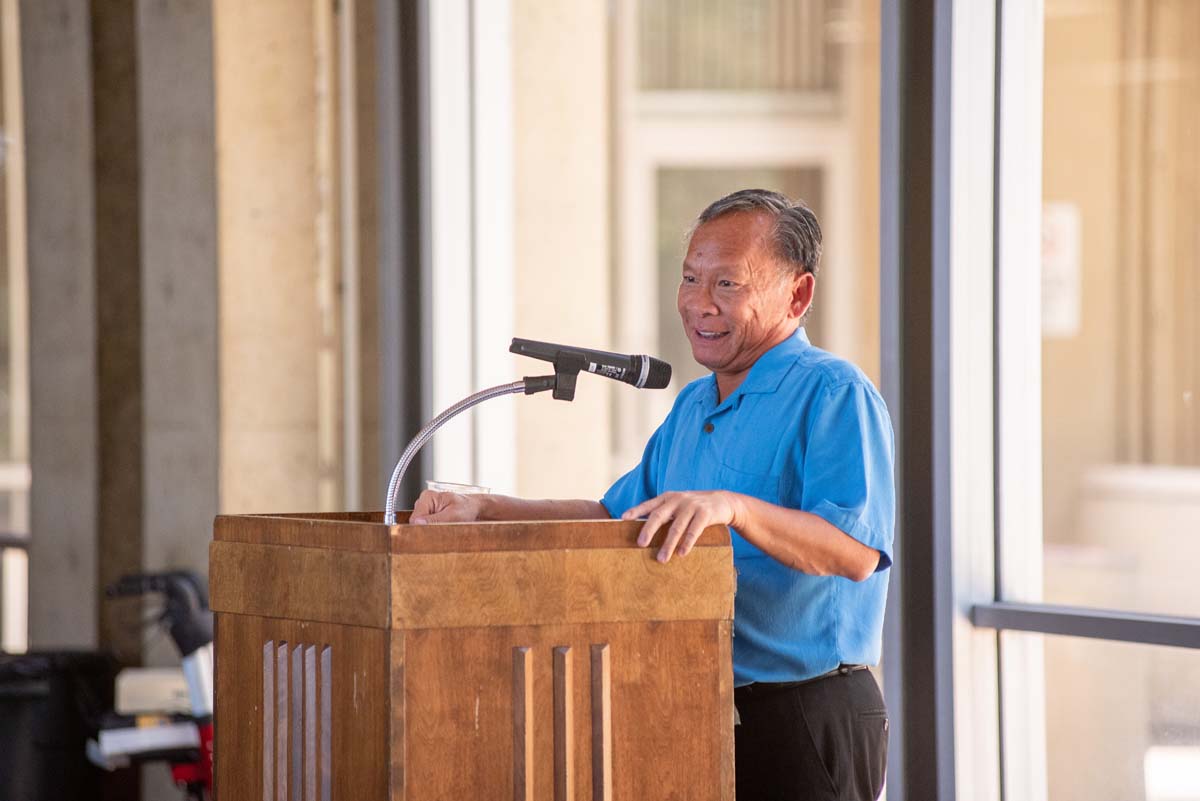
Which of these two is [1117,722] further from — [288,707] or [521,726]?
[288,707]

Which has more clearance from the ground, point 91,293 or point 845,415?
point 91,293

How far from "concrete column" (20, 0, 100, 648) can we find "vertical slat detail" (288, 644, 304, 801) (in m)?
3.12

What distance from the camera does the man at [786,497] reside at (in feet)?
5.33

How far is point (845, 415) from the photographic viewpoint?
1682mm

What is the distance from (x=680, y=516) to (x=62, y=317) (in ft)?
→ 11.2

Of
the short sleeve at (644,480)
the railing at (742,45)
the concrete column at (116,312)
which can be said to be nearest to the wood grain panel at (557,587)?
the short sleeve at (644,480)

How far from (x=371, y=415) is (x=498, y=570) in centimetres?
277

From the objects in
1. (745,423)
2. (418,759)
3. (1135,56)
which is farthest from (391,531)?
(1135,56)

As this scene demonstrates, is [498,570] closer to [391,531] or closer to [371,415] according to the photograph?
[391,531]

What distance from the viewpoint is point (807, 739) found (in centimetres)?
173

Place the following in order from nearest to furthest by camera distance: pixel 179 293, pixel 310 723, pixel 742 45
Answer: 1. pixel 310 723
2. pixel 179 293
3. pixel 742 45

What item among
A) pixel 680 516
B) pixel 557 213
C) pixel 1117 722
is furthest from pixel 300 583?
pixel 557 213

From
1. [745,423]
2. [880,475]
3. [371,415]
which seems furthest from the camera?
[371,415]

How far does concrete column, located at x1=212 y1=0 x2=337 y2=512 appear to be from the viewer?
414 cm
